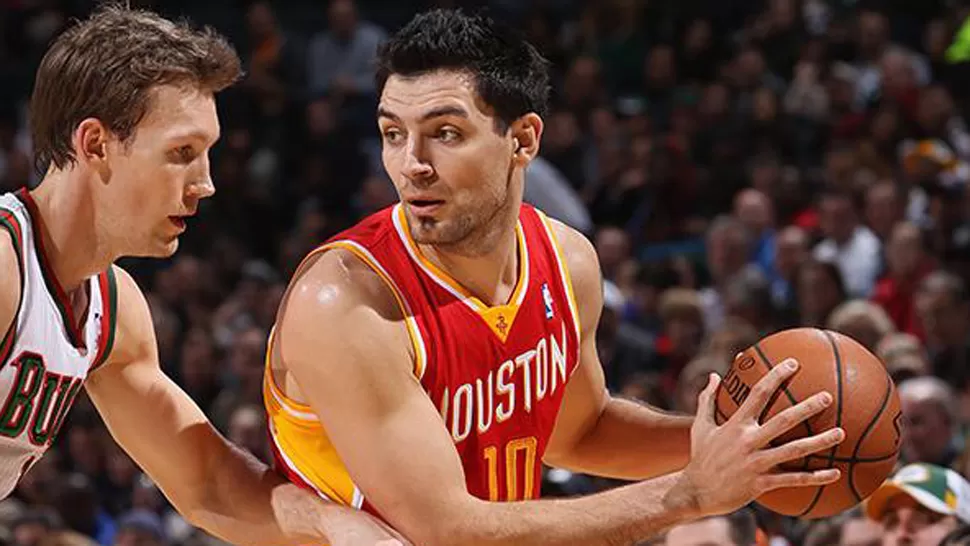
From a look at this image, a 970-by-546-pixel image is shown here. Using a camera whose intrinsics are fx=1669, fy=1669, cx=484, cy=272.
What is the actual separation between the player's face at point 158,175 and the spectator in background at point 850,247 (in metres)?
6.55

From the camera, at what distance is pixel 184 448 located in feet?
14.4

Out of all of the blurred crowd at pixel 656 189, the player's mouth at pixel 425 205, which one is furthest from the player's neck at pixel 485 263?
the blurred crowd at pixel 656 189

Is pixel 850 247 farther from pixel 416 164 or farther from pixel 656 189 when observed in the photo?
pixel 416 164

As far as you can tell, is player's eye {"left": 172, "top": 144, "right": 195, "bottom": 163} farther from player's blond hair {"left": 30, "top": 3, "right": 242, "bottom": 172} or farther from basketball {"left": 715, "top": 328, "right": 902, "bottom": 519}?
basketball {"left": 715, "top": 328, "right": 902, "bottom": 519}

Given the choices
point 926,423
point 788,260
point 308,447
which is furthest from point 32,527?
point 788,260

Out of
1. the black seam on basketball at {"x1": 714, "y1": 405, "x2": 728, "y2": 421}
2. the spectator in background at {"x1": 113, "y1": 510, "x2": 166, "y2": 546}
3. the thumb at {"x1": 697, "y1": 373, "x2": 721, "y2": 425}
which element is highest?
the thumb at {"x1": 697, "y1": 373, "x2": 721, "y2": 425}

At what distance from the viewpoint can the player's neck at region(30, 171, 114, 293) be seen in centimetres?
391

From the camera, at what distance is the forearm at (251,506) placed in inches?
165

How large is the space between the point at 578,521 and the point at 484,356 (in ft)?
1.80

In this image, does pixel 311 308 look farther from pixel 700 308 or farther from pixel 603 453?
pixel 700 308

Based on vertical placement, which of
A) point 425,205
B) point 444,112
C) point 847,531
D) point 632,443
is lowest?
point 847,531

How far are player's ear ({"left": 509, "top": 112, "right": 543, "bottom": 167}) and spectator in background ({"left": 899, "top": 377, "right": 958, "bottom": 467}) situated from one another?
341 centimetres

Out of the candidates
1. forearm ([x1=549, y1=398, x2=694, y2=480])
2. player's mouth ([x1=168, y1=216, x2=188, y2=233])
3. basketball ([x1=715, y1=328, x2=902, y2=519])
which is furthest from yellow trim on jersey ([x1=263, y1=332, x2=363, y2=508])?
basketball ([x1=715, y1=328, x2=902, y2=519])

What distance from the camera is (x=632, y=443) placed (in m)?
4.67
